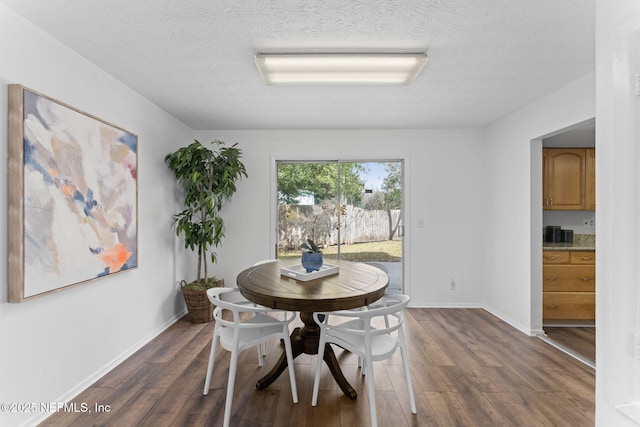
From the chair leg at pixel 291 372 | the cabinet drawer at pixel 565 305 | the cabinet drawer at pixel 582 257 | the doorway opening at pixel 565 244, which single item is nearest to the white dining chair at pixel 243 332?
→ the chair leg at pixel 291 372

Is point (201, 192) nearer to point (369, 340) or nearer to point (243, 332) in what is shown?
point (243, 332)

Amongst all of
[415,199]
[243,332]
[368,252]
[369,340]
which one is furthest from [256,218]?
[369,340]

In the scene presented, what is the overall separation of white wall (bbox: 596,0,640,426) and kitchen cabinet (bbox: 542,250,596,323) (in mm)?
2633

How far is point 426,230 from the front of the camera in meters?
4.41

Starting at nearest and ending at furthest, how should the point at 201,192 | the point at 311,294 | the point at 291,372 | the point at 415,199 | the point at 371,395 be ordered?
1. the point at 371,395
2. the point at 311,294
3. the point at 291,372
4. the point at 201,192
5. the point at 415,199

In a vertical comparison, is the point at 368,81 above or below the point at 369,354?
above

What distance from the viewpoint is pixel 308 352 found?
2.56 meters

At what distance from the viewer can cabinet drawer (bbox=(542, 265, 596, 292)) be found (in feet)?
11.7

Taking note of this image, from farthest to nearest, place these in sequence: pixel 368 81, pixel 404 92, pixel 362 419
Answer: pixel 404 92 → pixel 368 81 → pixel 362 419

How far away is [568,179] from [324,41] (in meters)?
3.59

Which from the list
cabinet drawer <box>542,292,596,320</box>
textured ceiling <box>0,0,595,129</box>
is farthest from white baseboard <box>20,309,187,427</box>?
cabinet drawer <box>542,292,596,320</box>

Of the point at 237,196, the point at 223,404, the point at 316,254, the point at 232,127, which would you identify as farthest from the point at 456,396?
the point at 232,127

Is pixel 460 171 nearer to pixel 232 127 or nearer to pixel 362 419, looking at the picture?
pixel 232 127

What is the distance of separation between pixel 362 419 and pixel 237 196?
3.18 m
